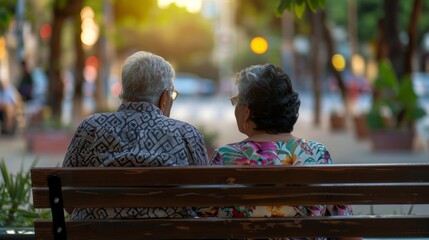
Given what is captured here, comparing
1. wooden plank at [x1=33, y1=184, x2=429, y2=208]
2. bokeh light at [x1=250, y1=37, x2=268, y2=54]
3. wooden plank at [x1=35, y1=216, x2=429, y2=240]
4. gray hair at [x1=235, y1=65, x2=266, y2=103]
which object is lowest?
bokeh light at [x1=250, y1=37, x2=268, y2=54]

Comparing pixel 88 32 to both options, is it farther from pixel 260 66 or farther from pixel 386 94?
pixel 260 66

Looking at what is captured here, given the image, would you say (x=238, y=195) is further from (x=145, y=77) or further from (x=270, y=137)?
(x=145, y=77)

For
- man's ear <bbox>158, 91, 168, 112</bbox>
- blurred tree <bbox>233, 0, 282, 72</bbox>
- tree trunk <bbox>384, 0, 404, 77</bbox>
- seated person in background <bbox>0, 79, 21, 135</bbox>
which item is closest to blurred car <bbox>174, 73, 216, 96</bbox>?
blurred tree <bbox>233, 0, 282, 72</bbox>

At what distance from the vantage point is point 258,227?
167 inches

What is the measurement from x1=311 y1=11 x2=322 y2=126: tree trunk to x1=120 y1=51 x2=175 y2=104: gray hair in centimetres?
2411

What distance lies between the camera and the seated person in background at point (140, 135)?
4461 mm

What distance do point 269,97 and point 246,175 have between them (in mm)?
425

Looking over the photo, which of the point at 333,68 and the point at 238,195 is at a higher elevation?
the point at 238,195

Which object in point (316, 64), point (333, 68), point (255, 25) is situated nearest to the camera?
point (333, 68)

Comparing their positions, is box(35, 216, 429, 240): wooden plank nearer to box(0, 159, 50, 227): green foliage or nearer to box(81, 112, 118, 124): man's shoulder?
box(81, 112, 118, 124): man's shoulder

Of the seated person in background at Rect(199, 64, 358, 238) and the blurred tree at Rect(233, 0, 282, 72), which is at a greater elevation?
the seated person in background at Rect(199, 64, 358, 238)

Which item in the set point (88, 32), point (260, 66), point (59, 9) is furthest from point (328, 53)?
point (260, 66)

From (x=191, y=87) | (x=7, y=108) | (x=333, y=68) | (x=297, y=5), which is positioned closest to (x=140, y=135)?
(x=297, y=5)

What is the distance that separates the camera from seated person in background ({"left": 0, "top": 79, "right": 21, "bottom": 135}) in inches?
951
